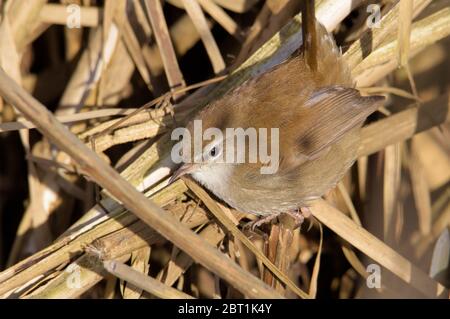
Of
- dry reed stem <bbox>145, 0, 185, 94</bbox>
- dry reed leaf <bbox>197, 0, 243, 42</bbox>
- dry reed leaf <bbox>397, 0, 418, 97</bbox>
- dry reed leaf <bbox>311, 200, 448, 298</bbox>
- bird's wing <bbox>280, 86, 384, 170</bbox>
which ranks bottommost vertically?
dry reed leaf <bbox>311, 200, 448, 298</bbox>

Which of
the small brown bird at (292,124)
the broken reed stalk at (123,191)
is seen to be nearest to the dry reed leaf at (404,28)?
the small brown bird at (292,124)

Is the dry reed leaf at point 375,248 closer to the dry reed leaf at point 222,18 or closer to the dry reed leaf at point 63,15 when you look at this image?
the dry reed leaf at point 222,18

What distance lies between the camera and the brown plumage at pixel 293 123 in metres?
2.58

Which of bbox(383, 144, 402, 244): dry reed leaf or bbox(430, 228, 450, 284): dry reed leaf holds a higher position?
bbox(383, 144, 402, 244): dry reed leaf

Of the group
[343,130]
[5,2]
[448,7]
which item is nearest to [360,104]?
[343,130]

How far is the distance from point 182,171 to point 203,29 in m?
0.66

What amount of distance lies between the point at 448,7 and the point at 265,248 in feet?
3.74

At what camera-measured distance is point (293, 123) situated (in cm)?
258

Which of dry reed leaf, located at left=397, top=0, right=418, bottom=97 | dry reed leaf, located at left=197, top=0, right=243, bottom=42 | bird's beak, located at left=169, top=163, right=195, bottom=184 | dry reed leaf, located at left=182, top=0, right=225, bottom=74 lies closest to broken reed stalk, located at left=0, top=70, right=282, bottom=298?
bird's beak, located at left=169, top=163, right=195, bottom=184

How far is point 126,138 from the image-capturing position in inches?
107

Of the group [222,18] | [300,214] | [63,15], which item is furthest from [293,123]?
[63,15]

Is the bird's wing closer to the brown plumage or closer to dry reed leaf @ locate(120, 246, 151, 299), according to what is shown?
the brown plumage

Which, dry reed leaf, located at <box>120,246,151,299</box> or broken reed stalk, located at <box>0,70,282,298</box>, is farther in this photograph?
dry reed leaf, located at <box>120,246,151,299</box>

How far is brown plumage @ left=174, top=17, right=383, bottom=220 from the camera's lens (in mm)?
2576
